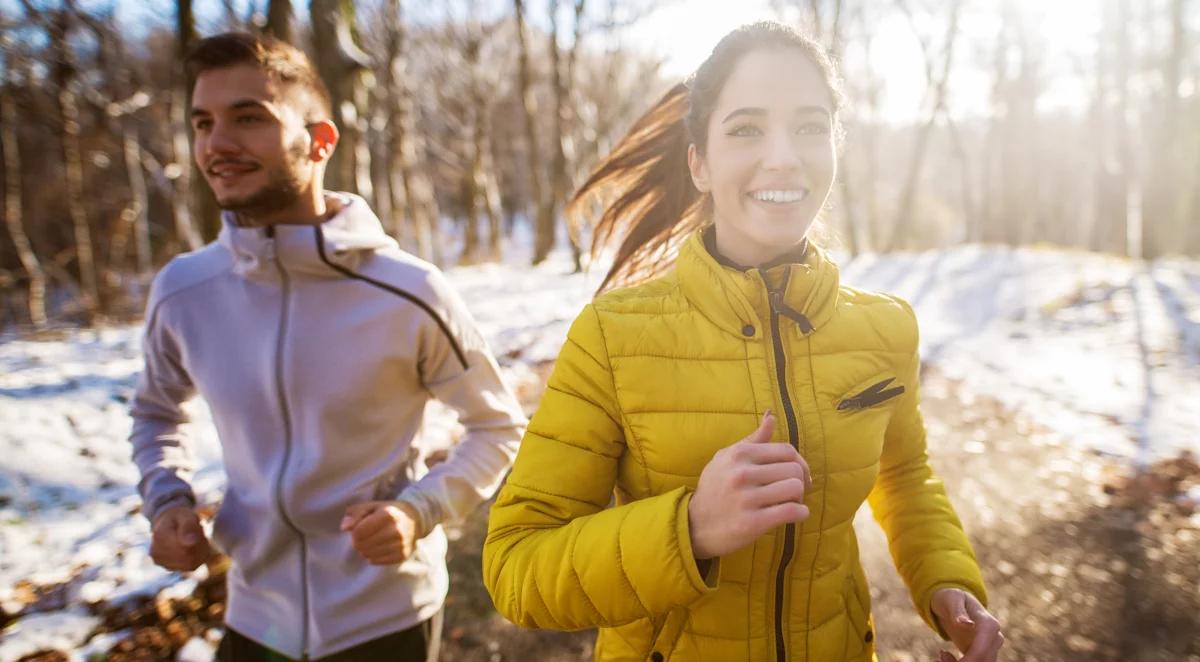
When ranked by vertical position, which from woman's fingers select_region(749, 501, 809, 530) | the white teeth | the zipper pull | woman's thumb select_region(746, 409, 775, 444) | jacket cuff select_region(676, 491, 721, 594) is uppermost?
the white teeth

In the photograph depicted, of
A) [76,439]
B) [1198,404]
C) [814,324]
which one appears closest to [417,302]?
[814,324]

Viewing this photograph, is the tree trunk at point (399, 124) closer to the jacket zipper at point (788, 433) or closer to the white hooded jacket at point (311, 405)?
the white hooded jacket at point (311, 405)

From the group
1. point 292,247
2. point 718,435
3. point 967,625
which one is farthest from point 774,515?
point 292,247

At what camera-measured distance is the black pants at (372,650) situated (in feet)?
5.92

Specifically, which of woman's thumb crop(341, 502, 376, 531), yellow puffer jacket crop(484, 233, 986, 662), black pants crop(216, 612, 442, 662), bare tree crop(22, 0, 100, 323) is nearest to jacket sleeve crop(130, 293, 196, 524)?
black pants crop(216, 612, 442, 662)

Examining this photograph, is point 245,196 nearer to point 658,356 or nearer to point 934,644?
point 658,356

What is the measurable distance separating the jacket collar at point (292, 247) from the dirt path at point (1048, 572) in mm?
2319

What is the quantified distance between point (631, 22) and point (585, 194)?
1999 cm

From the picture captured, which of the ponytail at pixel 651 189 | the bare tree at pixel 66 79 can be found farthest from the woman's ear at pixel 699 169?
the bare tree at pixel 66 79

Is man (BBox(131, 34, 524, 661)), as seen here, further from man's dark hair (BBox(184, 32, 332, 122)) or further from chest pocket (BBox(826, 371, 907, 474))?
chest pocket (BBox(826, 371, 907, 474))

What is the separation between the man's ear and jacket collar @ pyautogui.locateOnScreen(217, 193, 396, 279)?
0.26m

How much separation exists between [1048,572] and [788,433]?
3.61 meters

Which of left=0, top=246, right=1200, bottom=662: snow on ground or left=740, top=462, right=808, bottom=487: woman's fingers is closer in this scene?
left=740, top=462, right=808, bottom=487: woman's fingers

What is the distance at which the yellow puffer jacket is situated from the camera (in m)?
1.41
